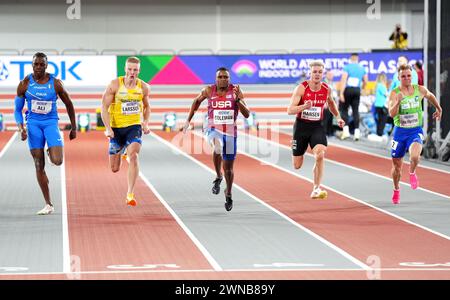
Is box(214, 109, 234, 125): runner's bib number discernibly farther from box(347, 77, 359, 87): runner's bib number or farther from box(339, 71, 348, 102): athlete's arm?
box(347, 77, 359, 87): runner's bib number

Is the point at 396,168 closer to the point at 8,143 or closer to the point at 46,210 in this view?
the point at 46,210

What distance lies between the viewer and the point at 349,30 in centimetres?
4222

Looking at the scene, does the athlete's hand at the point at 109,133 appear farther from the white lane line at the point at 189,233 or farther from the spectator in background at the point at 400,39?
the spectator in background at the point at 400,39

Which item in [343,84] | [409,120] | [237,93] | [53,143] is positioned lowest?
[53,143]

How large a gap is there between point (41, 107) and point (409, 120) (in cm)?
510

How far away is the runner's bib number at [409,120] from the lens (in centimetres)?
1612

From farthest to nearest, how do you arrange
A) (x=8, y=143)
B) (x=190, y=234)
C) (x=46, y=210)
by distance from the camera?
(x=8, y=143) → (x=46, y=210) → (x=190, y=234)

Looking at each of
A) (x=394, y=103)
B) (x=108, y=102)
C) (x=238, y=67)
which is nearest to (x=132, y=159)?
(x=108, y=102)

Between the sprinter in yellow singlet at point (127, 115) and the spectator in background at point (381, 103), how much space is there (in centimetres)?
1492

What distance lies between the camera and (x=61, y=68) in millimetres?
35906

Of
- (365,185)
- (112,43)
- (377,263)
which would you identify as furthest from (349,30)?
(377,263)

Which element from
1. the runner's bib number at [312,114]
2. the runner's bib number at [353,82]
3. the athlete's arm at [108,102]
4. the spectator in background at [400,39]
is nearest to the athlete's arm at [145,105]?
the athlete's arm at [108,102]

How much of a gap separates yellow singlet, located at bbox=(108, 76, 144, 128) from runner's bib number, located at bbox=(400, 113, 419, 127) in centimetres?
364

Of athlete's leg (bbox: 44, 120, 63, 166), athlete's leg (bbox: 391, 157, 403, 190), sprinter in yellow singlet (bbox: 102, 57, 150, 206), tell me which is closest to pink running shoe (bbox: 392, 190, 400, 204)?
athlete's leg (bbox: 391, 157, 403, 190)
